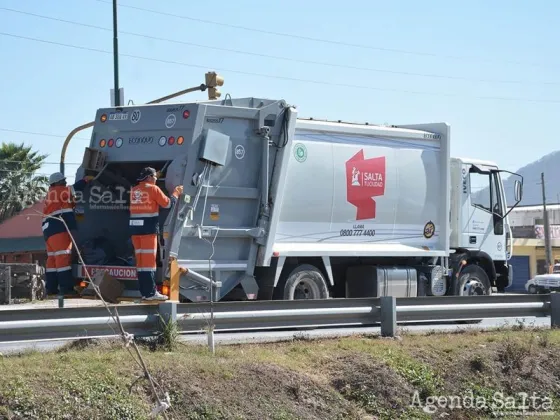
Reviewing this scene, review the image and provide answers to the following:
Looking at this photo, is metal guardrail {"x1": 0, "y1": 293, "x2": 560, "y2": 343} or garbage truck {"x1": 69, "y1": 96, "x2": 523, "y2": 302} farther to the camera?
garbage truck {"x1": 69, "y1": 96, "x2": 523, "y2": 302}

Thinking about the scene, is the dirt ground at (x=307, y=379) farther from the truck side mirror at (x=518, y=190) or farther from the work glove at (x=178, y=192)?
the truck side mirror at (x=518, y=190)

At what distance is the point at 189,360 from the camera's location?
783cm

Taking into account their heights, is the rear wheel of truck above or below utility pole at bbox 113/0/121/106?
below

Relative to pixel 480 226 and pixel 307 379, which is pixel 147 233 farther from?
pixel 480 226

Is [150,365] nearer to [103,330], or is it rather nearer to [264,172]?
[103,330]

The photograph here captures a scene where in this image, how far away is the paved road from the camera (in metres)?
8.06

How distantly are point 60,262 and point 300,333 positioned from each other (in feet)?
12.6

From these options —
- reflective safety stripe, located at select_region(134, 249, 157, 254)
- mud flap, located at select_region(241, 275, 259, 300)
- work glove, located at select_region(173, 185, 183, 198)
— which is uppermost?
work glove, located at select_region(173, 185, 183, 198)

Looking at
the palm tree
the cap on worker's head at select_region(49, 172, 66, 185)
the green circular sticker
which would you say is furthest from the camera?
the palm tree

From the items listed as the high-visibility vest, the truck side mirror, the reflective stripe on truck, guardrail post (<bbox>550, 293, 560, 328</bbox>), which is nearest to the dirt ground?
guardrail post (<bbox>550, 293, 560, 328</bbox>)

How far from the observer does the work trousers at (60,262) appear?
473 inches

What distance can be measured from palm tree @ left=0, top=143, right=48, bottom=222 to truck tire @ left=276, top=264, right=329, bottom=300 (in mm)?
32146

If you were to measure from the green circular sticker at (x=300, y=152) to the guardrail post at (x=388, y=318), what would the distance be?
10.7 ft

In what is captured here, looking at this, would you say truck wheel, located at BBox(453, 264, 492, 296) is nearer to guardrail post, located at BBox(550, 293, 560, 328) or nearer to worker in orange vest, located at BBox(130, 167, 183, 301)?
guardrail post, located at BBox(550, 293, 560, 328)
